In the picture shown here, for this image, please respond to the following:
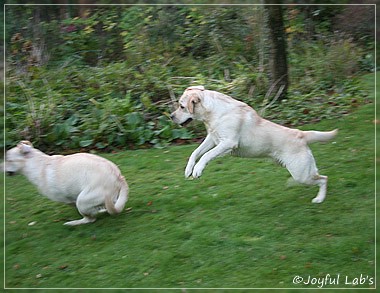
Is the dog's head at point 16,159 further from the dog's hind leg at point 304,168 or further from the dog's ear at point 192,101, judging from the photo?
the dog's hind leg at point 304,168

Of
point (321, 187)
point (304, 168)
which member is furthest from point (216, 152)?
point (321, 187)

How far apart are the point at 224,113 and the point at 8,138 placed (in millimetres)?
4752

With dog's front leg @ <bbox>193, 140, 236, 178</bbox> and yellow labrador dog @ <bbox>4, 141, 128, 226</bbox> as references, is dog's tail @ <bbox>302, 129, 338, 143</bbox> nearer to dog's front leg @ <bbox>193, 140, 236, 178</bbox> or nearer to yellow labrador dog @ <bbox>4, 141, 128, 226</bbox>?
dog's front leg @ <bbox>193, 140, 236, 178</bbox>

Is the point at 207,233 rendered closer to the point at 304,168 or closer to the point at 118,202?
the point at 118,202

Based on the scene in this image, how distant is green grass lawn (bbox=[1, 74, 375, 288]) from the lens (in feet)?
18.4

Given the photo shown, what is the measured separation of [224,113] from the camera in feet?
22.8

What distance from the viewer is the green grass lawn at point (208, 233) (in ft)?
18.4

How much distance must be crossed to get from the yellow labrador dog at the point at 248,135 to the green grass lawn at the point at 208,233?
21.1 inches

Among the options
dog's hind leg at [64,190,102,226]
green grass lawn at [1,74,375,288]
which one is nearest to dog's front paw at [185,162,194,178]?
green grass lawn at [1,74,375,288]

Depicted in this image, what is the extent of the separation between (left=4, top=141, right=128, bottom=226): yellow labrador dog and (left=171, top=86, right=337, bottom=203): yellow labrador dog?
996 millimetres

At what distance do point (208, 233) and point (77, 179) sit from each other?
178 centimetres

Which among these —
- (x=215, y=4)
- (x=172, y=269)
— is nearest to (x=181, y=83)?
(x=215, y=4)

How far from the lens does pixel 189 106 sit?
7000mm

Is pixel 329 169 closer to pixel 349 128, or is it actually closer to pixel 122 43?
pixel 349 128
